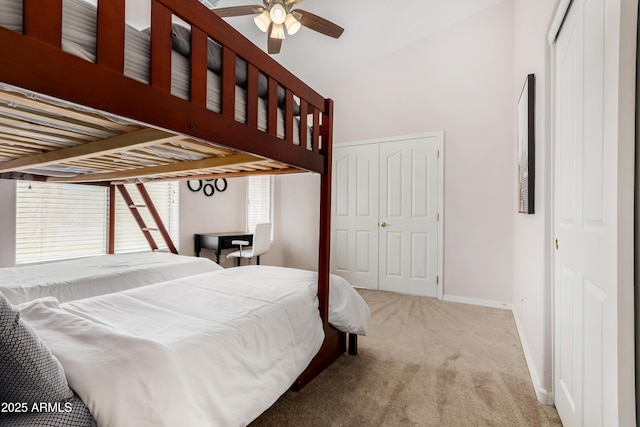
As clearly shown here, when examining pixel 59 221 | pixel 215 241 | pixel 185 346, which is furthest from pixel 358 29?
pixel 59 221

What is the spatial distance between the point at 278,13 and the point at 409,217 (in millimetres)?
2623

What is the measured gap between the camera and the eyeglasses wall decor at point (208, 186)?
417cm

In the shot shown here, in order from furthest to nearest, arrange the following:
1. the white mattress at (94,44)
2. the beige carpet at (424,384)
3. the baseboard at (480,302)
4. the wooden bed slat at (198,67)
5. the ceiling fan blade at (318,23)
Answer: the baseboard at (480,302)
the ceiling fan blade at (318,23)
the beige carpet at (424,384)
the wooden bed slat at (198,67)
the white mattress at (94,44)

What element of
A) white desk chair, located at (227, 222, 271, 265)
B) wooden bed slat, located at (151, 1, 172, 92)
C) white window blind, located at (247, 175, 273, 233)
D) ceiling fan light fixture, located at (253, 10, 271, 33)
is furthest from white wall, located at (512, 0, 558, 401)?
white window blind, located at (247, 175, 273, 233)

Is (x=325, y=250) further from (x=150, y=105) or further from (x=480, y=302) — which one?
(x=480, y=302)

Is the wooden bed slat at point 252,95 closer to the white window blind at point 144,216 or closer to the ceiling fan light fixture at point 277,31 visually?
the ceiling fan light fixture at point 277,31

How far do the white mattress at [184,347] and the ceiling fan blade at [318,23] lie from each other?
219cm

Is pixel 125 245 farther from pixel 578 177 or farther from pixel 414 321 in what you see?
pixel 578 177

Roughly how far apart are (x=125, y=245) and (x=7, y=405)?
11.0ft

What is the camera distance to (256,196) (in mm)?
5047

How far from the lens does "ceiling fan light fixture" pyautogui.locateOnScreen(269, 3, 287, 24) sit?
2.47 meters

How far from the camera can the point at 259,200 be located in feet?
16.6

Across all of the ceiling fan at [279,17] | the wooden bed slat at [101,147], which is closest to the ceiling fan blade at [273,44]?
the ceiling fan at [279,17]

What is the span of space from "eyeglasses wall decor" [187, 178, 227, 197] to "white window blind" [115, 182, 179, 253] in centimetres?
23
